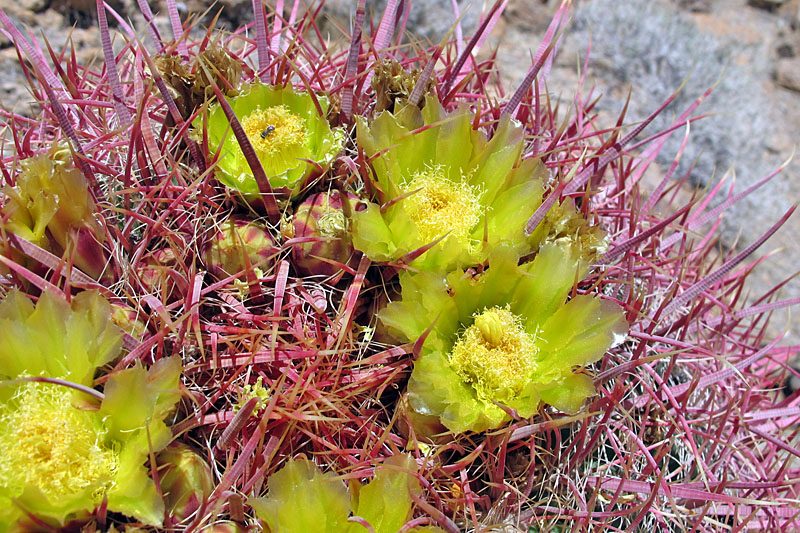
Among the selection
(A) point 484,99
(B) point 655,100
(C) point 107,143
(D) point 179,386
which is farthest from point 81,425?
(B) point 655,100

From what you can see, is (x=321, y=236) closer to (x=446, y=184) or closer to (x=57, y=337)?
(x=446, y=184)

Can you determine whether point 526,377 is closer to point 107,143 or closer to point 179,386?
point 179,386

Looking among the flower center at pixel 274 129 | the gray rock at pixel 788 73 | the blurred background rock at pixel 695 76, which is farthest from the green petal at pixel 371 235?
the gray rock at pixel 788 73

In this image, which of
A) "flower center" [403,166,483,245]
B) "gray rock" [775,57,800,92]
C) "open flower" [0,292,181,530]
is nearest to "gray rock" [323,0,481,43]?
"gray rock" [775,57,800,92]

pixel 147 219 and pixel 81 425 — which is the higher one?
pixel 147 219

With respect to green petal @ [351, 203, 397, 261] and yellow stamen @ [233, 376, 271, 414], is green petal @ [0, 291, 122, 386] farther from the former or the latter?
green petal @ [351, 203, 397, 261]
